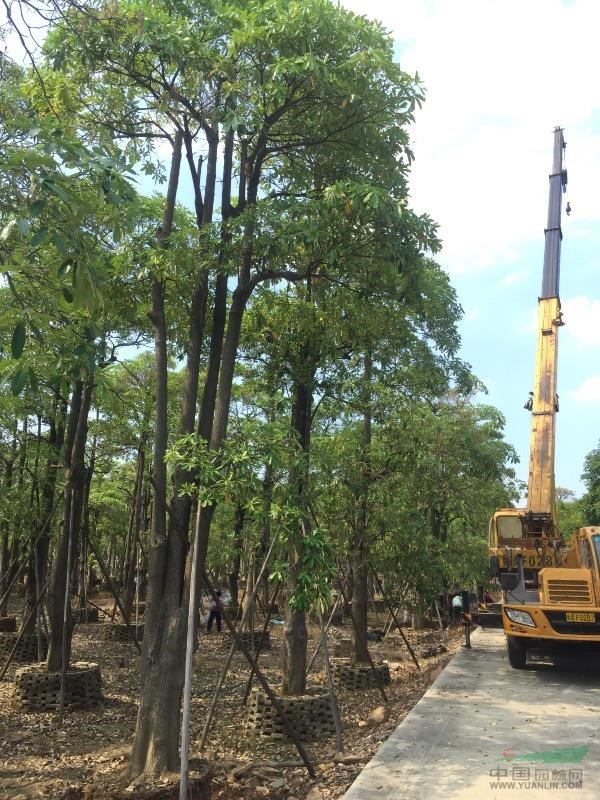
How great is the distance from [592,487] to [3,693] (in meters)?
37.8

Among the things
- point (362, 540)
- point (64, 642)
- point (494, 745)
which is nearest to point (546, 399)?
point (362, 540)

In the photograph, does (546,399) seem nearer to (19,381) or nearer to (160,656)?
(160,656)

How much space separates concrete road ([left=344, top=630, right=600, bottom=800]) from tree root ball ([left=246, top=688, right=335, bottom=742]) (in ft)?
3.71

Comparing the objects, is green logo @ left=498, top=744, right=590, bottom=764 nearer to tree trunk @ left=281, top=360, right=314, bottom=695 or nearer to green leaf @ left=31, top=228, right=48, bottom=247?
tree trunk @ left=281, top=360, right=314, bottom=695

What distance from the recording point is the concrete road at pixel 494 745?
5.74 m

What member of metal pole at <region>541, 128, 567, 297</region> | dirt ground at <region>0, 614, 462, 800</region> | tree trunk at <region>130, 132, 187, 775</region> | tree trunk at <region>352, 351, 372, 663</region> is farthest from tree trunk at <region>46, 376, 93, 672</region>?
metal pole at <region>541, 128, 567, 297</region>

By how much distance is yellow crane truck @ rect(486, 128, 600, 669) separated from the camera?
34.7ft

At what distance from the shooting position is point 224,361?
8094mm

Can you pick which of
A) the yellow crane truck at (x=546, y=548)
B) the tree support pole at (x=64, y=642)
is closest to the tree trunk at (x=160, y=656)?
the tree support pole at (x=64, y=642)

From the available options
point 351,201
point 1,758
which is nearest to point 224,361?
point 351,201

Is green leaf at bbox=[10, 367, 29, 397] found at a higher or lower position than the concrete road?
higher

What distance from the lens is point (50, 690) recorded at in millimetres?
10102

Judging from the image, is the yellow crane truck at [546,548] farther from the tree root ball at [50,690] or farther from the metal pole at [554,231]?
the tree root ball at [50,690]

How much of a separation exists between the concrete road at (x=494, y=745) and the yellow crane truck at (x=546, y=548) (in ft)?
2.83
